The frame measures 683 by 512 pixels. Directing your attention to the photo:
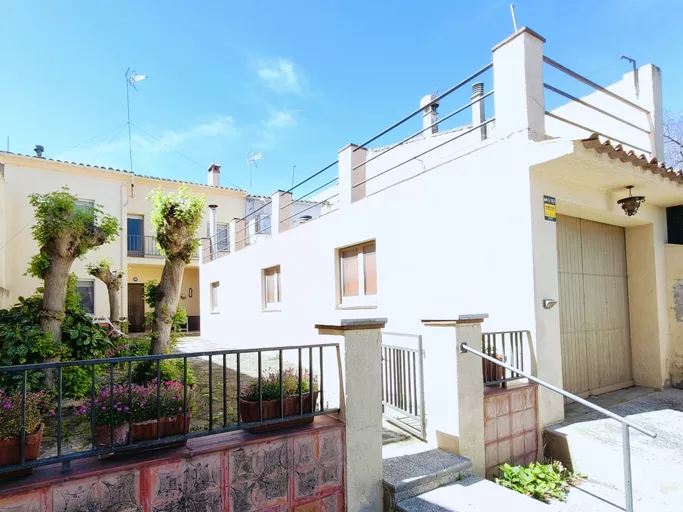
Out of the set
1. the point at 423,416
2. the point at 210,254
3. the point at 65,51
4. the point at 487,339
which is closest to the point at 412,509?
the point at 423,416

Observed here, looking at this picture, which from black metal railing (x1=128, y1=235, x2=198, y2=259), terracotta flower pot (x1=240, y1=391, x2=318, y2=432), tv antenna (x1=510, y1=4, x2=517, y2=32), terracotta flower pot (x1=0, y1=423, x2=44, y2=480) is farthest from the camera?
black metal railing (x1=128, y1=235, x2=198, y2=259)

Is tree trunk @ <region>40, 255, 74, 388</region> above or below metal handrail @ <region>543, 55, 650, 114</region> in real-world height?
below

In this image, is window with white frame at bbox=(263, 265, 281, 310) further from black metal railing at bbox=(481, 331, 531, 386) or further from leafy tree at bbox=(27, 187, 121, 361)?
black metal railing at bbox=(481, 331, 531, 386)

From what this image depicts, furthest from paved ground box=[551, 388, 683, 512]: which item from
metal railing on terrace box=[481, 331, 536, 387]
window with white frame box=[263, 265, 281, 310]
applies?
window with white frame box=[263, 265, 281, 310]

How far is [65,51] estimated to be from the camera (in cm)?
873

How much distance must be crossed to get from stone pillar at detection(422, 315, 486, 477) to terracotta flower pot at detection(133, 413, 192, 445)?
2.40 metres

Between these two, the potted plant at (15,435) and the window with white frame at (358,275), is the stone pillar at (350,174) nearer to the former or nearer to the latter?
the window with white frame at (358,275)

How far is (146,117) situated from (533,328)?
15.9 m

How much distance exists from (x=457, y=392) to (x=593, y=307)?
352cm

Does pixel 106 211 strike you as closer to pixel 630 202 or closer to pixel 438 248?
pixel 438 248

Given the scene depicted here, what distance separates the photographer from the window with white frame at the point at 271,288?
10062 millimetres

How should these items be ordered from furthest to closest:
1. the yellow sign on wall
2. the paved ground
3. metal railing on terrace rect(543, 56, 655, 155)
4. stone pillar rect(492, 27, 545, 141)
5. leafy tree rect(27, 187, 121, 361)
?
1. metal railing on terrace rect(543, 56, 655, 155)
2. leafy tree rect(27, 187, 121, 361)
3. the yellow sign on wall
4. stone pillar rect(492, 27, 545, 141)
5. the paved ground

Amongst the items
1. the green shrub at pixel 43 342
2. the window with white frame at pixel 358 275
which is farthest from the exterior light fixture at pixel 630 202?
the green shrub at pixel 43 342

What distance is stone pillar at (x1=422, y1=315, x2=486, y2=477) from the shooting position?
369 centimetres
